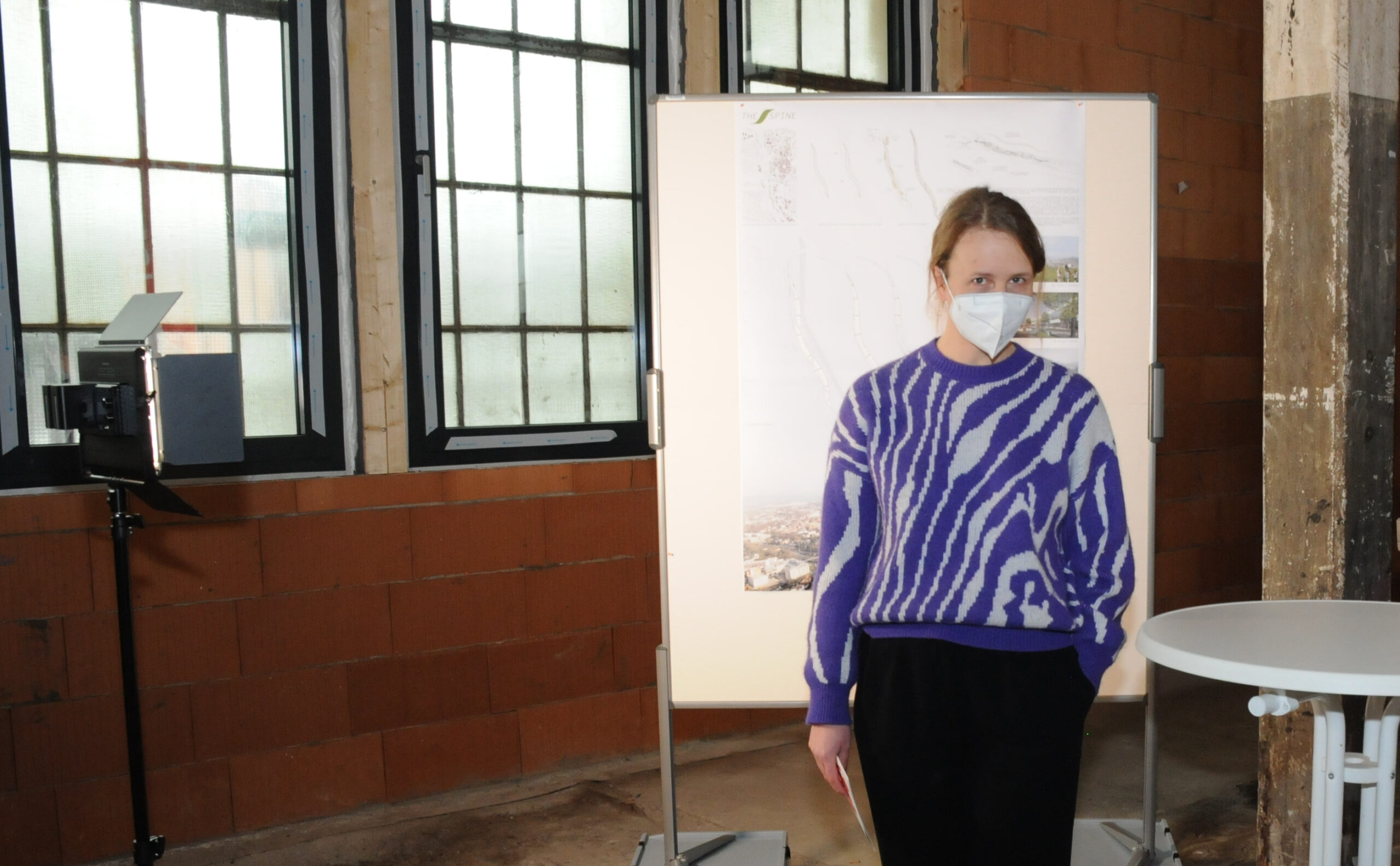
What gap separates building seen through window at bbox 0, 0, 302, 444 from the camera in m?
2.56

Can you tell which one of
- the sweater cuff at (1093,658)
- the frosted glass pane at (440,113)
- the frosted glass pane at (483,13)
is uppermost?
the frosted glass pane at (483,13)

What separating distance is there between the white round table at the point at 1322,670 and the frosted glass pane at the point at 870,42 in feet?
8.38

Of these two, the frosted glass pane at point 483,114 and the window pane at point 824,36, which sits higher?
the window pane at point 824,36

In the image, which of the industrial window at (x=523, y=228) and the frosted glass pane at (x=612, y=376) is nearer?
the industrial window at (x=523, y=228)

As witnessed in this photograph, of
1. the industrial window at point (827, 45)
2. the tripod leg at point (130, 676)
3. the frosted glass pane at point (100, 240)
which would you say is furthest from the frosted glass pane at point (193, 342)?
the industrial window at point (827, 45)

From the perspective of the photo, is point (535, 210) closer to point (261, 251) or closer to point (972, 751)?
point (261, 251)

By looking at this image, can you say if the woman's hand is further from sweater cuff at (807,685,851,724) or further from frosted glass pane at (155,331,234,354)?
frosted glass pane at (155,331,234,354)

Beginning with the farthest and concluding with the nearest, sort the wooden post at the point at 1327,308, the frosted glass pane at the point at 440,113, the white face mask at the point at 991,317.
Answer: the frosted glass pane at the point at 440,113
the wooden post at the point at 1327,308
the white face mask at the point at 991,317

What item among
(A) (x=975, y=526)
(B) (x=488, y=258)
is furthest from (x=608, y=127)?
(A) (x=975, y=526)

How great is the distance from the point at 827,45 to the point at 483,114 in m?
1.21

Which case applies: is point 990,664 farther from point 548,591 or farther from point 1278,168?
point 548,591

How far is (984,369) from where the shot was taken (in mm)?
1607

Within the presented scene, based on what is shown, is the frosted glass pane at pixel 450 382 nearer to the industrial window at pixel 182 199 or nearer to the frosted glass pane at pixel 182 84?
the industrial window at pixel 182 199

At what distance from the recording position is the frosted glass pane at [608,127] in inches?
128
